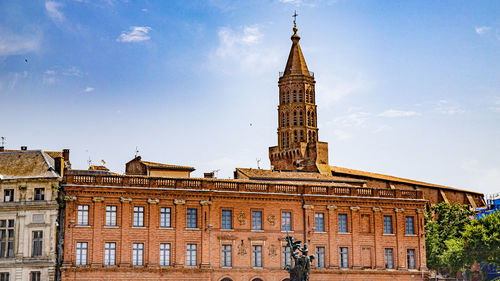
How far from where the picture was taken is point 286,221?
205 feet

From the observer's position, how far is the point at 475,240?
237 ft

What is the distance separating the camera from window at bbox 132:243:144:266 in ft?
190

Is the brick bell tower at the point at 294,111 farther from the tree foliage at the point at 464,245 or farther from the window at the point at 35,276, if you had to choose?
the window at the point at 35,276

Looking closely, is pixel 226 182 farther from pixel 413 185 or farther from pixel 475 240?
pixel 413 185

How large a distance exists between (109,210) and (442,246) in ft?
113

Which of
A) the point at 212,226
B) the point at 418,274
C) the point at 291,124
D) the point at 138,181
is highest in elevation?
the point at 291,124

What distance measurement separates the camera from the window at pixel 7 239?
184 ft

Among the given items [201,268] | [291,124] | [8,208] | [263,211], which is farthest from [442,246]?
[291,124]

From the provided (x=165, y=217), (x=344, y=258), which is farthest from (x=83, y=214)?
(x=344, y=258)

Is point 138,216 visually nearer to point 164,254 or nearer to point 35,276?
point 164,254

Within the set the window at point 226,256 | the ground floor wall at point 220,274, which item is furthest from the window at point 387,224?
the window at point 226,256

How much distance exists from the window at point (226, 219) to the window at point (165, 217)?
4.58m

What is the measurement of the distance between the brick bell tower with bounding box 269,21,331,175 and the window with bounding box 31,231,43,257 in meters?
63.4

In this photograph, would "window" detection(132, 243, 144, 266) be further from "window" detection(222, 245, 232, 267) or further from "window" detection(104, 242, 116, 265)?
"window" detection(222, 245, 232, 267)
